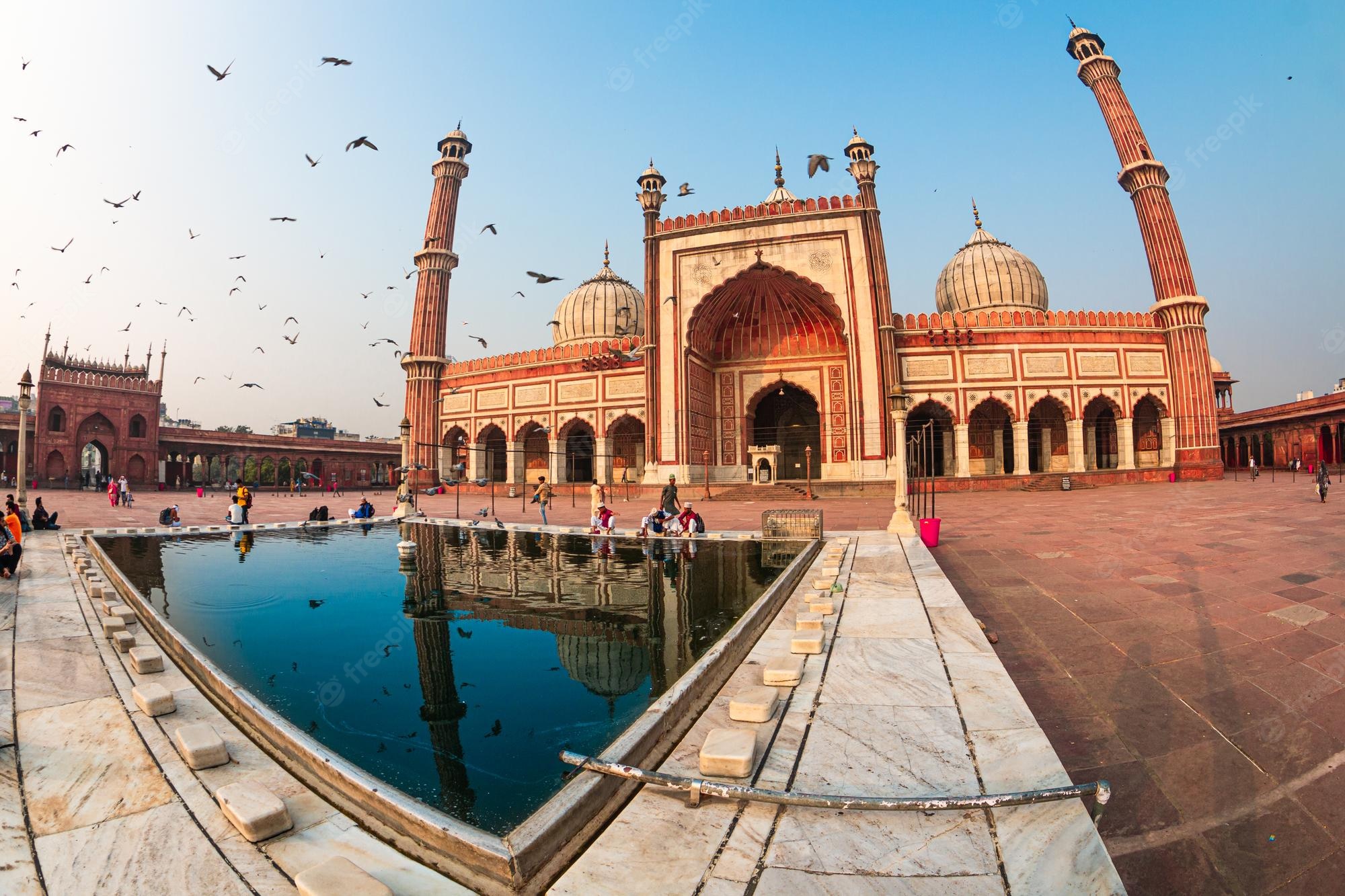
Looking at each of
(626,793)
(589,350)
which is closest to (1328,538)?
(626,793)

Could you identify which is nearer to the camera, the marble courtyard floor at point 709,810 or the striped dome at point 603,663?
the marble courtyard floor at point 709,810

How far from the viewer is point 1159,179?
23.9 meters

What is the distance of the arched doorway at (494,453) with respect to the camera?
2980 cm

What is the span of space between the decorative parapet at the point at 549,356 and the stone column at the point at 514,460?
3.66 meters

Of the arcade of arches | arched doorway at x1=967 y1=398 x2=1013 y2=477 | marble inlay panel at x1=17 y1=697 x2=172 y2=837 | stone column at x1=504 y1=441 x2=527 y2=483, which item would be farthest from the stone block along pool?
arched doorway at x1=967 y1=398 x2=1013 y2=477

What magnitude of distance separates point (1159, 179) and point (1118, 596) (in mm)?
26562

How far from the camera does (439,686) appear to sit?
12.2 feet

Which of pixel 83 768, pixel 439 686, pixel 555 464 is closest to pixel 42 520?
pixel 439 686

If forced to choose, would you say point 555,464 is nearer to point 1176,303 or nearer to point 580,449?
point 580,449

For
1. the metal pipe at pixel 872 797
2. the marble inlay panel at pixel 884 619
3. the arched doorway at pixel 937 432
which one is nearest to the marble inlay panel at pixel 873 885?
the metal pipe at pixel 872 797

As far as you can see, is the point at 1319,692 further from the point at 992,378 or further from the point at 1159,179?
the point at 1159,179

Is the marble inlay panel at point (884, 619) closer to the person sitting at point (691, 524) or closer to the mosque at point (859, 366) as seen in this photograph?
the person sitting at point (691, 524)

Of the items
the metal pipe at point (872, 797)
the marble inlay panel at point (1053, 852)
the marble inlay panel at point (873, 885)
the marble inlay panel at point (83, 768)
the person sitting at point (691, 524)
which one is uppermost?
the person sitting at point (691, 524)

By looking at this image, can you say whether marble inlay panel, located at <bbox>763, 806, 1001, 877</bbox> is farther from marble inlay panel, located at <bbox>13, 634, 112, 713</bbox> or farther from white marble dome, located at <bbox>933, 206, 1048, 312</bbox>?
white marble dome, located at <bbox>933, 206, 1048, 312</bbox>
